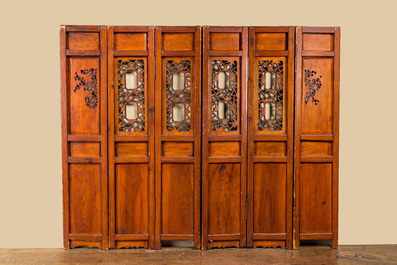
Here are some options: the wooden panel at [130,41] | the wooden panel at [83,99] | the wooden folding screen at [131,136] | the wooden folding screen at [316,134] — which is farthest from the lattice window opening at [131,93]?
the wooden folding screen at [316,134]

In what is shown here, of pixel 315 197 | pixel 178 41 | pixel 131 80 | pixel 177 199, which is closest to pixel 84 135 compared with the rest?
pixel 131 80

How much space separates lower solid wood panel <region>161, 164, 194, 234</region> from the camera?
551 centimetres

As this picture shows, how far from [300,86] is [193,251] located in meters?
2.25

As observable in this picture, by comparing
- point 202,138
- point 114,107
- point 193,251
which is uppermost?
point 114,107

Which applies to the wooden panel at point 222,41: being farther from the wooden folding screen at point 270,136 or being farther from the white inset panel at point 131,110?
the white inset panel at point 131,110

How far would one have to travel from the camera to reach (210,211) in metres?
5.54

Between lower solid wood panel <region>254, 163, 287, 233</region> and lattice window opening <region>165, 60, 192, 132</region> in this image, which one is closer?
lattice window opening <region>165, 60, 192, 132</region>

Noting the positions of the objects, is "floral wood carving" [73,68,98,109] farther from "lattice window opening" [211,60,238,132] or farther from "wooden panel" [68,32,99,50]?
"lattice window opening" [211,60,238,132]

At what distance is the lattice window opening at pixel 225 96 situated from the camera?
17.9 ft

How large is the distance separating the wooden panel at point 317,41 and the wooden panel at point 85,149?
2640 mm

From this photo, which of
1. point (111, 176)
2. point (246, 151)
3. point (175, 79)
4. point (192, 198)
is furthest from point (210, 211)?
point (175, 79)

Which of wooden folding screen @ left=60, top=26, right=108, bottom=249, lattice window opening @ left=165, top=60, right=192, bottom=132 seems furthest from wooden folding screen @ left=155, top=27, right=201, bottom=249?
wooden folding screen @ left=60, top=26, right=108, bottom=249

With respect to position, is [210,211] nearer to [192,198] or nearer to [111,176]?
[192,198]

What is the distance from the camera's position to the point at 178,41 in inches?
213
